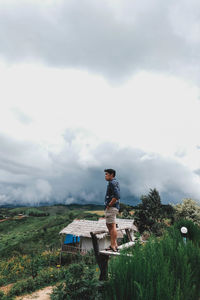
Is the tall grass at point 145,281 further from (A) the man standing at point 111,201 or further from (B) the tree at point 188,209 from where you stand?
(B) the tree at point 188,209

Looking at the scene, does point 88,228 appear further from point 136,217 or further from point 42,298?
point 42,298

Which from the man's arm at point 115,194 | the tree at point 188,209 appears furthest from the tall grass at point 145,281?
the tree at point 188,209

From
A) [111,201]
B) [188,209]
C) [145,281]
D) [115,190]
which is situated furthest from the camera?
[188,209]

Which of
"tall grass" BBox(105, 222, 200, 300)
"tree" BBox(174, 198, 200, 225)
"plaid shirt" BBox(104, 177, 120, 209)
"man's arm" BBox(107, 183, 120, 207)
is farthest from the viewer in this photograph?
"tree" BBox(174, 198, 200, 225)

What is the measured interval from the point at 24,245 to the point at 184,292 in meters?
40.7

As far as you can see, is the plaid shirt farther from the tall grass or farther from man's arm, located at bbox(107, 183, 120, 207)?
the tall grass

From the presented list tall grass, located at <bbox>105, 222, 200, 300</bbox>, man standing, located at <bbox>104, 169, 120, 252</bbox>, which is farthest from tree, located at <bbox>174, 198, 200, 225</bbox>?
tall grass, located at <bbox>105, 222, 200, 300</bbox>

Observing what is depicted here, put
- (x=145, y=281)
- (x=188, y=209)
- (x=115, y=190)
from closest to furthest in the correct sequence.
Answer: (x=145, y=281)
(x=115, y=190)
(x=188, y=209)

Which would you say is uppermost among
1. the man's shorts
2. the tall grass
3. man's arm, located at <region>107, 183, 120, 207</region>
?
man's arm, located at <region>107, 183, 120, 207</region>

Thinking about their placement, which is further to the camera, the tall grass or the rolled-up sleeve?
the rolled-up sleeve

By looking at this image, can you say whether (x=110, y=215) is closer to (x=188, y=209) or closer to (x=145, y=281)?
(x=145, y=281)

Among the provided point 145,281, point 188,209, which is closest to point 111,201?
point 145,281

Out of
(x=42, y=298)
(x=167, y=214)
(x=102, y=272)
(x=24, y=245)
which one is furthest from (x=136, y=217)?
(x=102, y=272)

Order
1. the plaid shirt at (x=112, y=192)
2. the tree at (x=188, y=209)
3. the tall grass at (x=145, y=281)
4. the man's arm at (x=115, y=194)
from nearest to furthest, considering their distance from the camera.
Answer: the tall grass at (x=145, y=281) < the man's arm at (x=115, y=194) < the plaid shirt at (x=112, y=192) < the tree at (x=188, y=209)
